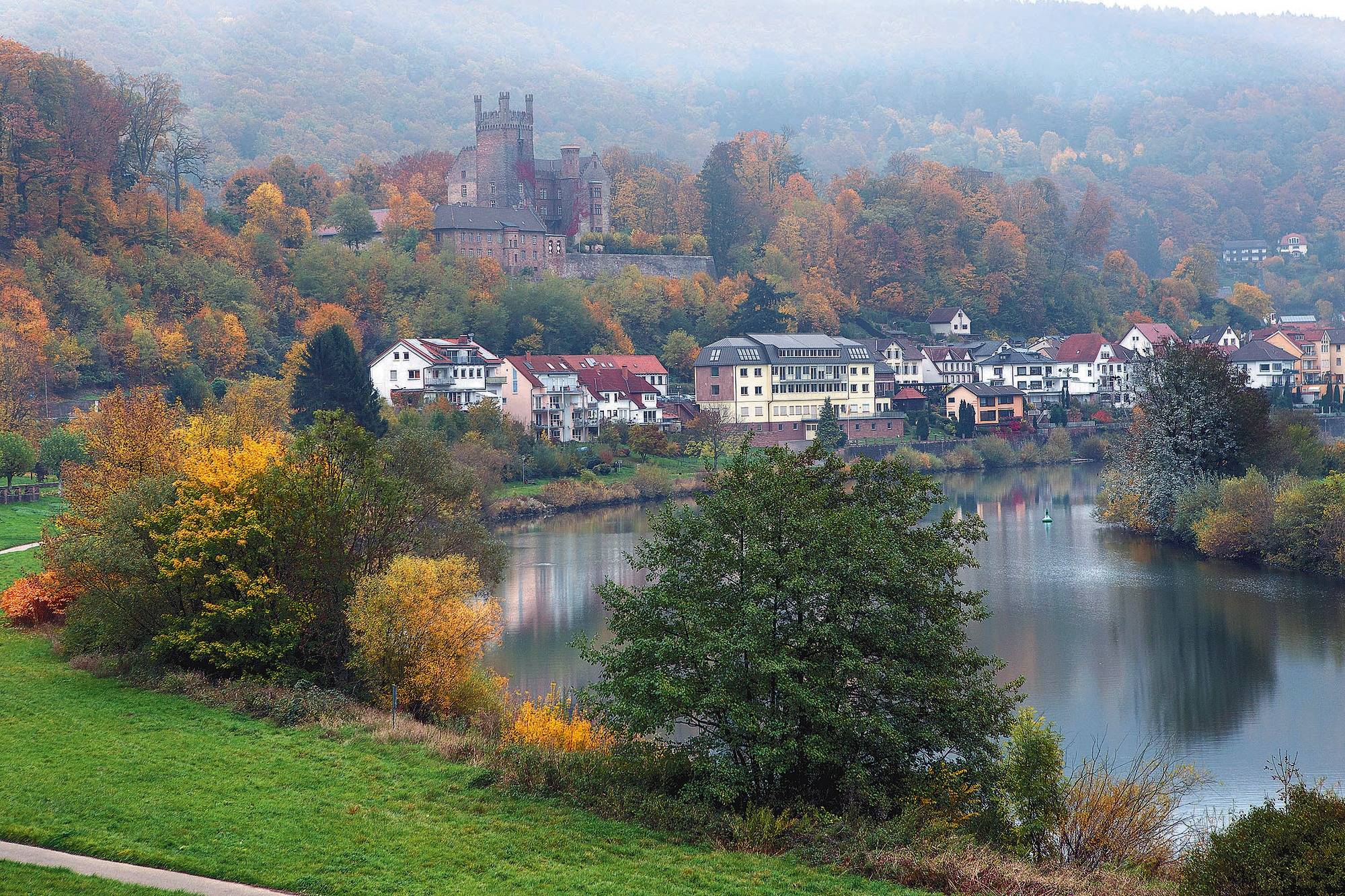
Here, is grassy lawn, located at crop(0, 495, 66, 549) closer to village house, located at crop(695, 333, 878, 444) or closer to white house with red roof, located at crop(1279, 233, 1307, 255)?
village house, located at crop(695, 333, 878, 444)

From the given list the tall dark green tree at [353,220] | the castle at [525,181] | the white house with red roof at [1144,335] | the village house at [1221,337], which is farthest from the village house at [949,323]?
the tall dark green tree at [353,220]

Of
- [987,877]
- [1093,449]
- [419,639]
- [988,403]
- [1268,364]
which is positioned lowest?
[987,877]

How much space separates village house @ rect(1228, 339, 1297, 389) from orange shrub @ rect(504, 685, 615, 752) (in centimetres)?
7356

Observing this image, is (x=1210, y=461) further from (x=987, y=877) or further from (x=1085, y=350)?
(x=1085, y=350)

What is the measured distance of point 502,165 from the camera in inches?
3612

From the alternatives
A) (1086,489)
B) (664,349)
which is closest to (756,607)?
(1086,489)

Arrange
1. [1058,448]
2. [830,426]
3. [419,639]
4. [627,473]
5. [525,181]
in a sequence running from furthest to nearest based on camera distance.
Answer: [525,181]
[1058,448]
[830,426]
[627,473]
[419,639]

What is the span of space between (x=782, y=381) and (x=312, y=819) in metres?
57.3

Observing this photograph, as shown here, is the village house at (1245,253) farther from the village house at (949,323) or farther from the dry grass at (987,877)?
the dry grass at (987,877)

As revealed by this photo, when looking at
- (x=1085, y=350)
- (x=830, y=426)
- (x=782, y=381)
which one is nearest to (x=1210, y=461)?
(x=830, y=426)

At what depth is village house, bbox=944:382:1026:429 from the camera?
73.8 meters

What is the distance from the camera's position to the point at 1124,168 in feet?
623

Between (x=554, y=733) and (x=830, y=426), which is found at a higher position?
(x=830, y=426)

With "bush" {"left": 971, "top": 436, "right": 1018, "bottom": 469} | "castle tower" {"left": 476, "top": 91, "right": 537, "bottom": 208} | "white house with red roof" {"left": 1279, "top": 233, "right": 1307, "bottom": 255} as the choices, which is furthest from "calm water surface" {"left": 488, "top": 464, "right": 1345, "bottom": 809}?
"white house with red roof" {"left": 1279, "top": 233, "right": 1307, "bottom": 255}
